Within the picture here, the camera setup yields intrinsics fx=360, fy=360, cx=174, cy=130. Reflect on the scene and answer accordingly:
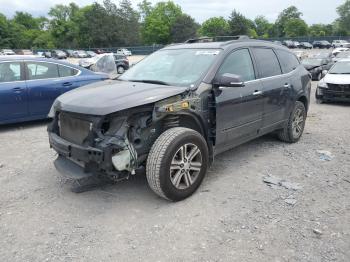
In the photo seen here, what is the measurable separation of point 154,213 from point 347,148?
13.0ft

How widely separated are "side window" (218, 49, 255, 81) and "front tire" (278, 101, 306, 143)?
147cm

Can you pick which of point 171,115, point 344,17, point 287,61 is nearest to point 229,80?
point 171,115

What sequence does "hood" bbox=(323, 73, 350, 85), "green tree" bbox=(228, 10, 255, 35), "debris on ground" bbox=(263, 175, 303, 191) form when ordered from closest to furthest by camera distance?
"debris on ground" bbox=(263, 175, 303, 191)
"hood" bbox=(323, 73, 350, 85)
"green tree" bbox=(228, 10, 255, 35)

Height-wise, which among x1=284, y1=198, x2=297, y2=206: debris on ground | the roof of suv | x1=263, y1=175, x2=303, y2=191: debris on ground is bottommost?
x1=284, y1=198, x2=297, y2=206: debris on ground

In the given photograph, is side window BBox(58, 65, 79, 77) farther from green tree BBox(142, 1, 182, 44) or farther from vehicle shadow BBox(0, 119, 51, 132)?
green tree BBox(142, 1, 182, 44)

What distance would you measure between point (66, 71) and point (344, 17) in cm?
11707

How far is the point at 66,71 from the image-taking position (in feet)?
26.8

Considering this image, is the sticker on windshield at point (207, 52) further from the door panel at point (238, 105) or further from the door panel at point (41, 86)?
the door panel at point (41, 86)

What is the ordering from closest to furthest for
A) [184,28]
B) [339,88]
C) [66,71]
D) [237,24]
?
[66,71] < [339,88] < [237,24] < [184,28]

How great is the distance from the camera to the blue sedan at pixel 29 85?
23.8 ft

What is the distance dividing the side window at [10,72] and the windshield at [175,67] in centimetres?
327

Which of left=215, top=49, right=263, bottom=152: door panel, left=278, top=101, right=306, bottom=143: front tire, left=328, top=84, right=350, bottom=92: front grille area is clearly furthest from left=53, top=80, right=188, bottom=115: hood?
left=328, top=84, right=350, bottom=92: front grille area

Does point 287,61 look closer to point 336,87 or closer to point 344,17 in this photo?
point 336,87

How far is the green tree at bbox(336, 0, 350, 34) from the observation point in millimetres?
102938
